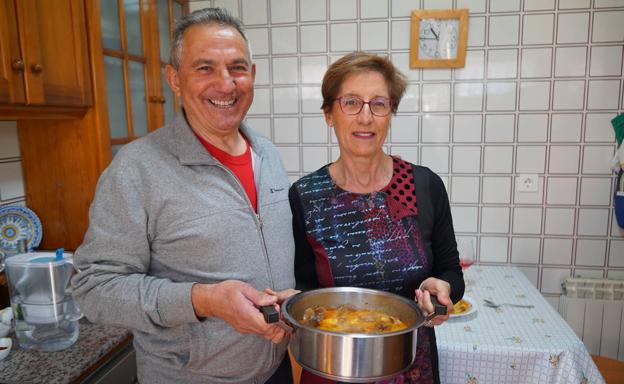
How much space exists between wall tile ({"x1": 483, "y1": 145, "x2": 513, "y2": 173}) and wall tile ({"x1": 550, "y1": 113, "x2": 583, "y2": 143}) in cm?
21

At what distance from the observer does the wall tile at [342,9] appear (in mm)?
2184

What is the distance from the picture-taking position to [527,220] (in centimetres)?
220

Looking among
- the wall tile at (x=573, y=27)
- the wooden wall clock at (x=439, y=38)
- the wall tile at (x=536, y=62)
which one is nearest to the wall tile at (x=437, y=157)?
the wooden wall clock at (x=439, y=38)

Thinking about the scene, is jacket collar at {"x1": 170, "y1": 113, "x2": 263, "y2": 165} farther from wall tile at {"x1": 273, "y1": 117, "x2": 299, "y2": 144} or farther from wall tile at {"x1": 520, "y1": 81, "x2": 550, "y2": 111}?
wall tile at {"x1": 520, "y1": 81, "x2": 550, "y2": 111}

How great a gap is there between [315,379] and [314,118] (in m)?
1.41

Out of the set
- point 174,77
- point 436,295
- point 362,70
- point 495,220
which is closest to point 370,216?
point 436,295

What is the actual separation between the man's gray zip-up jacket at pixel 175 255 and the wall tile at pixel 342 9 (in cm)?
139

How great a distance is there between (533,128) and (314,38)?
116cm

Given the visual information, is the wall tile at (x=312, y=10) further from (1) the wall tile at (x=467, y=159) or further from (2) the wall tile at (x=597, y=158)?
(2) the wall tile at (x=597, y=158)

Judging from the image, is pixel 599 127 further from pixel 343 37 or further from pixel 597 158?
pixel 343 37

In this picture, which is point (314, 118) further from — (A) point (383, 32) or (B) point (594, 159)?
(B) point (594, 159)

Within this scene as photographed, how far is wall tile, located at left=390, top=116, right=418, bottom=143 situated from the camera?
2.22 m

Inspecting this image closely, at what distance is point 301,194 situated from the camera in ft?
4.20

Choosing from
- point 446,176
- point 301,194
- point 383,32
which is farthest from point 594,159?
point 301,194
